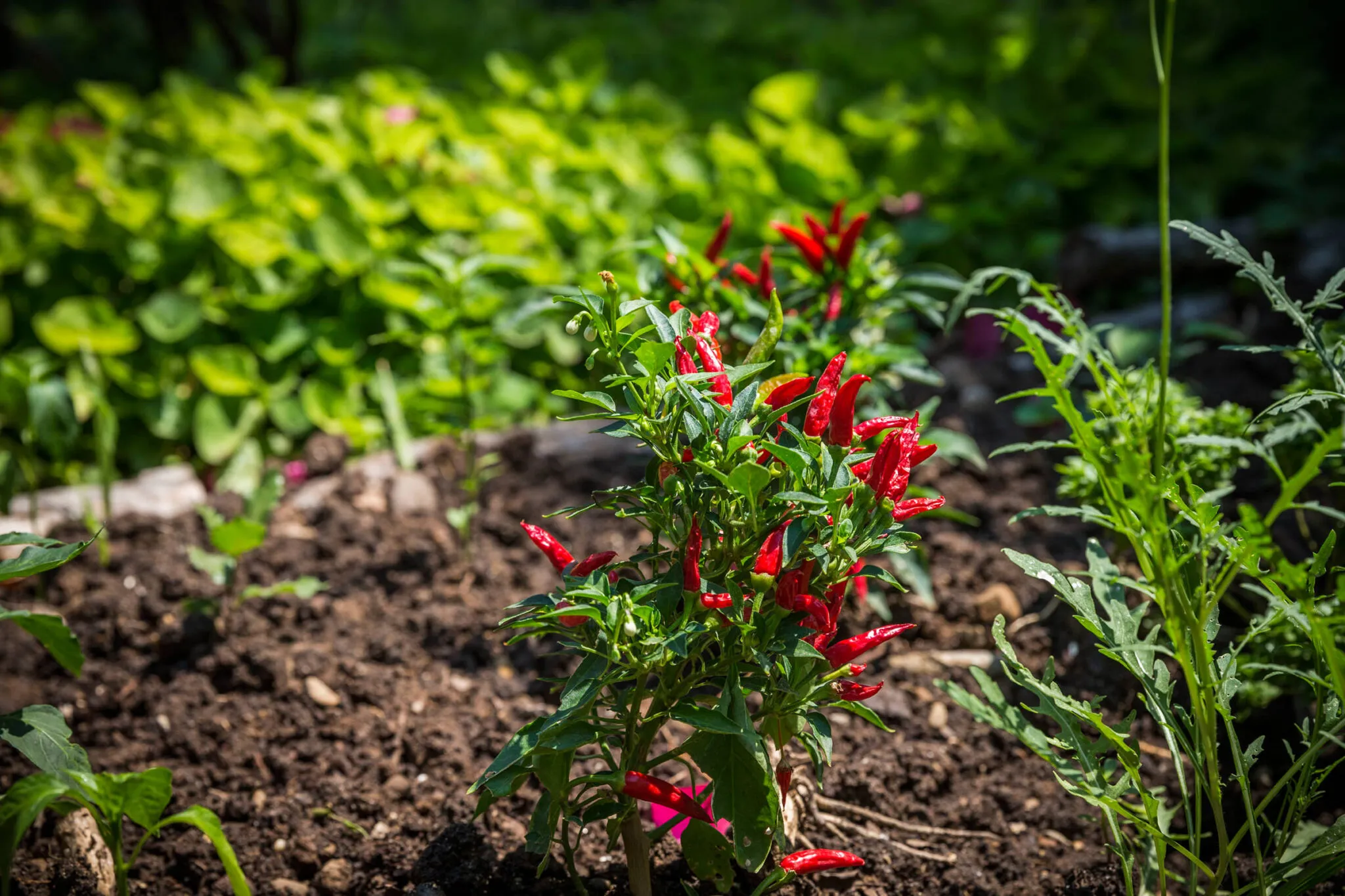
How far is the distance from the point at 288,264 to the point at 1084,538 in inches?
86.6

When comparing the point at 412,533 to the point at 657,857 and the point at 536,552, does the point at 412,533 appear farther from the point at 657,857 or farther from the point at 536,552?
the point at 657,857

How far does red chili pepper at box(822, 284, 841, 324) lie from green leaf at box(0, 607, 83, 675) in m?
1.28

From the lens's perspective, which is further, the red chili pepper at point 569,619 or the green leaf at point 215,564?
the green leaf at point 215,564

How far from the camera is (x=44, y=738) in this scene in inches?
48.4

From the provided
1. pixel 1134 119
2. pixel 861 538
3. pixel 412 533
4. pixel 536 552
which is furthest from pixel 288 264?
pixel 1134 119

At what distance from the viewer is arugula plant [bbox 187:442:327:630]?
76.3 inches

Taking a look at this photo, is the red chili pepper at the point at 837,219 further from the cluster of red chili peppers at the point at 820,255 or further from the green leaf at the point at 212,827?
the green leaf at the point at 212,827

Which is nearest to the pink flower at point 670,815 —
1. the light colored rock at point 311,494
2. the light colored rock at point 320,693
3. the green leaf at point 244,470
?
the light colored rock at point 320,693

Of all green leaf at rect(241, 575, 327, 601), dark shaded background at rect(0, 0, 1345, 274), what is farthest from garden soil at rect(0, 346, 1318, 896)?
dark shaded background at rect(0, 0, 1345, 274)

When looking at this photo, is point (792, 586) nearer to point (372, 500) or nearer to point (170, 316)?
point (372, 500)

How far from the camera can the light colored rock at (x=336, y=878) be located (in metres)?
1.54

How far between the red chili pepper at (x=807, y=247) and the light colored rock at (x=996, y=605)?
2.41 ft

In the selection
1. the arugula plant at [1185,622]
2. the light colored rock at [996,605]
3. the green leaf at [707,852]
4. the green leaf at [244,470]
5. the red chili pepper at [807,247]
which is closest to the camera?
the arugula plant at [1185,622]

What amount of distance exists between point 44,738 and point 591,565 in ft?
2.23
